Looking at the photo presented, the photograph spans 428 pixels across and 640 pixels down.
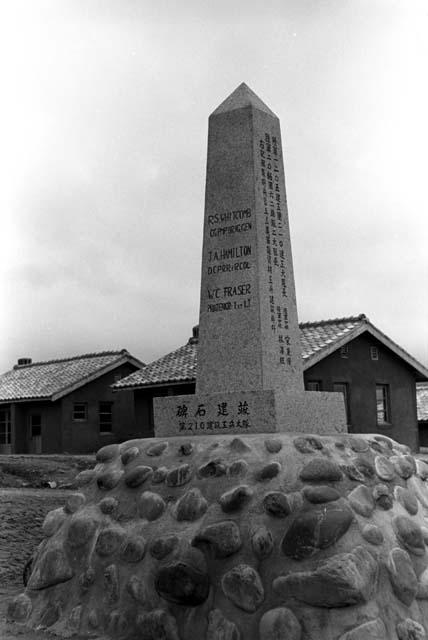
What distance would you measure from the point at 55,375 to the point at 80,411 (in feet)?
7.55

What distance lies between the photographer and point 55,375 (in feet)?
95.5

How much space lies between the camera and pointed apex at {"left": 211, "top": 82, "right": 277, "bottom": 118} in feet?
26.1

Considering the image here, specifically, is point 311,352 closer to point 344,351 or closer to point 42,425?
point 344,351

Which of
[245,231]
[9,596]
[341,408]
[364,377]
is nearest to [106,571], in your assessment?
[9,596]

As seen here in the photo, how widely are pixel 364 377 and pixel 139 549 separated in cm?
1704

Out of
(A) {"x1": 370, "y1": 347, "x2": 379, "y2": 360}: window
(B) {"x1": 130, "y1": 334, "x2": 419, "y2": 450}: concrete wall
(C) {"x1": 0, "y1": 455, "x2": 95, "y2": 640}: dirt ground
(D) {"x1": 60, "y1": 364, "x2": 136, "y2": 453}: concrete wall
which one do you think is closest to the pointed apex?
(C) {"x1": 0, "y1": 455, "x2": 95, "y2": 640}: dirt ground

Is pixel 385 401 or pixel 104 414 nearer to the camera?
pixel 385 401

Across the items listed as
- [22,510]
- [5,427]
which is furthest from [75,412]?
[22,510]

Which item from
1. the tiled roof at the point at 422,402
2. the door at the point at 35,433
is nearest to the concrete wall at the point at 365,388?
the door at the point at 35,433

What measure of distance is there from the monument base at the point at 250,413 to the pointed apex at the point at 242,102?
2.86 metres

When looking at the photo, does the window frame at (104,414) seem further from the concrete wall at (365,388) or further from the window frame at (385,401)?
the window frame at (385,401)

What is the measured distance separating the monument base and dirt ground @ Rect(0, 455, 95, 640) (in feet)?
7.01

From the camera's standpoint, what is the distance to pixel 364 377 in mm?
22562

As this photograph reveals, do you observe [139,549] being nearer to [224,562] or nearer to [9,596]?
[224,562]
